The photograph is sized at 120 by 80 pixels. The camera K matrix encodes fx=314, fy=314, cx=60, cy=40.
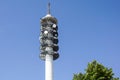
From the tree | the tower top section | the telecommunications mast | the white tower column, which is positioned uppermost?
the tower top section

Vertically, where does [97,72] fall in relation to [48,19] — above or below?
below

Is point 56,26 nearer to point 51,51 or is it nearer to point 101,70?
point 51,51

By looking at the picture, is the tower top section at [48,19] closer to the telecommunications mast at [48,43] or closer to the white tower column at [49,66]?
the telecommunications mast at [48,43]

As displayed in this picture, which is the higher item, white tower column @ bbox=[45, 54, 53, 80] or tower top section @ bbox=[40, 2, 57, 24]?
tower top section @ bbox=[40, 2, 57, 24]

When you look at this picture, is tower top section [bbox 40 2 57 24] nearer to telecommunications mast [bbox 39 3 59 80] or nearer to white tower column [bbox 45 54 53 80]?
telecommunications mast [bbox 39 3 59 80]

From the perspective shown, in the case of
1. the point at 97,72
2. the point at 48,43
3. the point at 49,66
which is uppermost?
the point at 48,43

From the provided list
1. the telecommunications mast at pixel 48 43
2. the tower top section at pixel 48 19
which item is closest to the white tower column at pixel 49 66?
the telecommunications mast at pixel 48 43

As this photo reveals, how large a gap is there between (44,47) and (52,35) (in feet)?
12.1

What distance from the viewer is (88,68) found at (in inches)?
2031

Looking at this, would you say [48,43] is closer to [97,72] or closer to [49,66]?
[49,66]

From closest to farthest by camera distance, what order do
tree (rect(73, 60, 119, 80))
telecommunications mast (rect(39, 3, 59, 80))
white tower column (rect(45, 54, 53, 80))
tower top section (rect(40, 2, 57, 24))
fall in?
1. tree (rect(73, 60, 119, 80))
2. white tower column (rect(45, 54, 53, 80))
3. telecommunications mast (rect(39, 3, 59, 80))
4. tower top section (rect(40, 2, 57, 24))

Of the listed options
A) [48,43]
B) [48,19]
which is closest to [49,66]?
[48,43]

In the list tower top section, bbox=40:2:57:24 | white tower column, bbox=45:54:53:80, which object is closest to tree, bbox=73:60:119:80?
white tower column, bbox=45:54:53:80

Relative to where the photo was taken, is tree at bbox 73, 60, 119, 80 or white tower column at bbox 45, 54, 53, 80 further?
white tower column at bbox 45, 54, 53, 80
